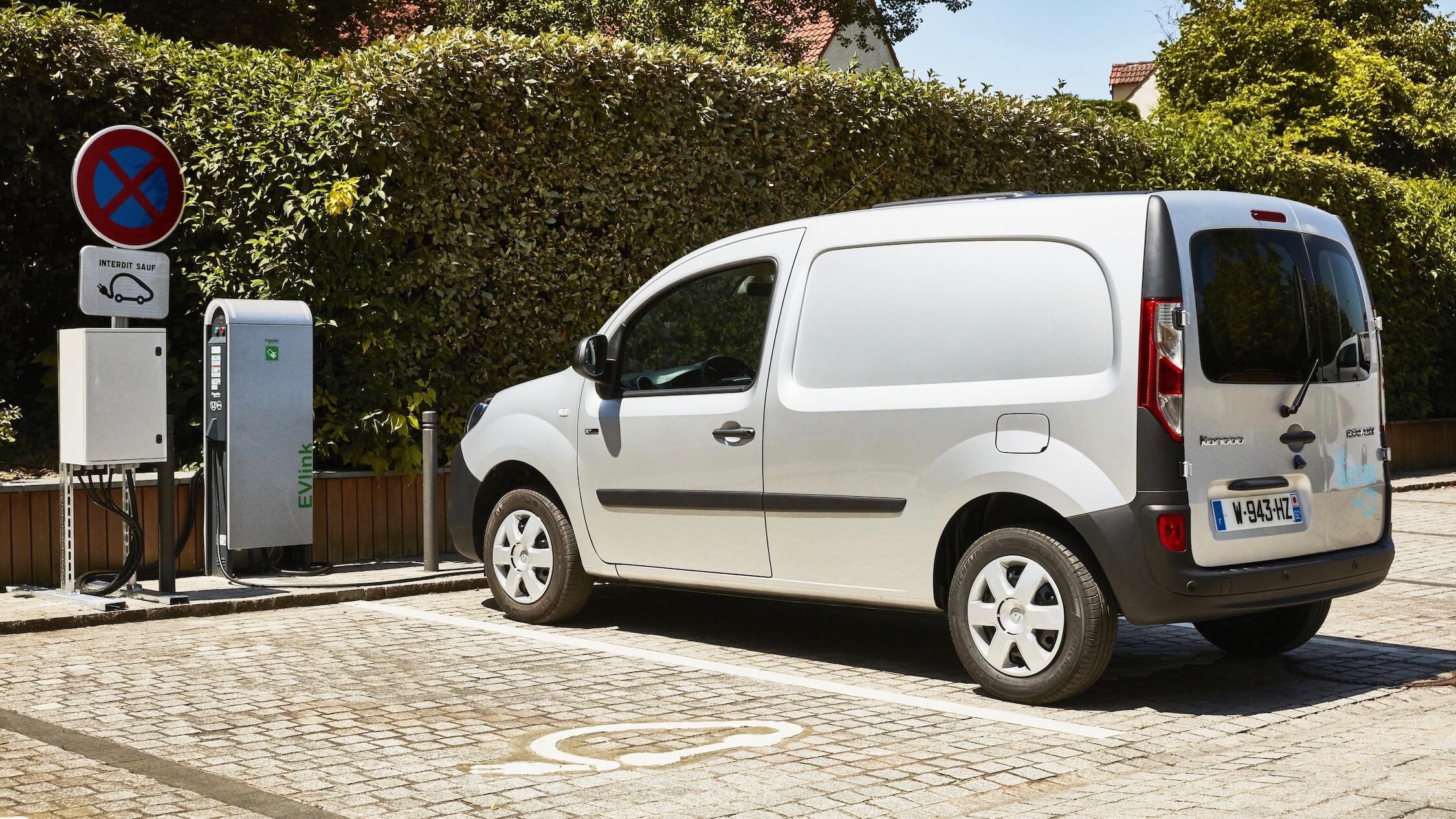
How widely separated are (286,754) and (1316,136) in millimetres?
25266

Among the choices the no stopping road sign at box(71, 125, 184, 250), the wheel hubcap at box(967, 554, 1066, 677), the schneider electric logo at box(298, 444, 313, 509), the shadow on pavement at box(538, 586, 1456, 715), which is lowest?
the shadow on pavement at box(538, 586, 1456, 715)

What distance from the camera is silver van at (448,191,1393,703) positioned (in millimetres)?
5859

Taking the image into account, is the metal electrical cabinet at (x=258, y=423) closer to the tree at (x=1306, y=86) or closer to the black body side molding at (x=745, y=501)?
the black body side molding at (x=745, y=501)

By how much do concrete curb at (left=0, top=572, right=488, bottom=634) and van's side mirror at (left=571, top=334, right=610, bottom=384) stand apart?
7.81ft

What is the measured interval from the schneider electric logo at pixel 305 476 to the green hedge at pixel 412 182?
2.49 ft

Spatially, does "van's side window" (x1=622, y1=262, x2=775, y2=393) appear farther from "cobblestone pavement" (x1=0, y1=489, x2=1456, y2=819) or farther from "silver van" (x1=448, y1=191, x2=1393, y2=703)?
"cobblestone pavement" (x1=0, y1=489, x2=1456, y2=819)

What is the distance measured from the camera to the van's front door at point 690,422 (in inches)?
Answer: 281

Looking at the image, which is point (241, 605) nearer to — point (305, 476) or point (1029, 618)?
point (305, 476)

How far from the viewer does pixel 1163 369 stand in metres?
5.79

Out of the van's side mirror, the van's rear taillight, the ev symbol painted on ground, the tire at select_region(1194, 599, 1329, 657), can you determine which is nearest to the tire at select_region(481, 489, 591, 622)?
the van's side mirror

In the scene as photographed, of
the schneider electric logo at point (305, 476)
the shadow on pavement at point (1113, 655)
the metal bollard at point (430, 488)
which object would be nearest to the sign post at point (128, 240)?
the schneider electric logo at point (305, 476)

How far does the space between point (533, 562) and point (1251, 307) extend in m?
3.90

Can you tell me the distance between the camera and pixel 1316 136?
26781mm

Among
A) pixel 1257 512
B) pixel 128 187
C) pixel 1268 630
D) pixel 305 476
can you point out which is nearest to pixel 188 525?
pixel 305 476
